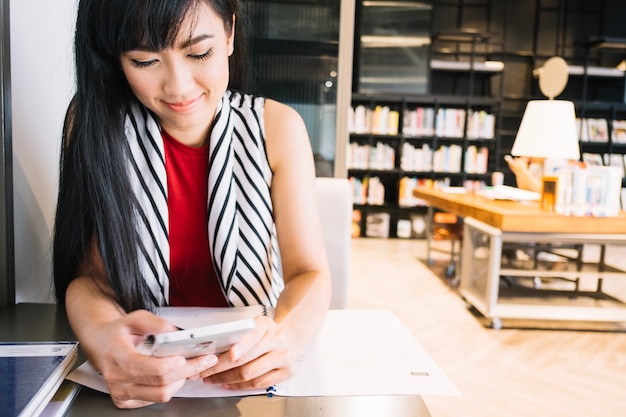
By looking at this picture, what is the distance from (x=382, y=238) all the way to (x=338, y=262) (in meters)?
4.86

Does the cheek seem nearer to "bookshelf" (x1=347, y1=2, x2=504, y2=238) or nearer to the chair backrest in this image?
the chair backrest

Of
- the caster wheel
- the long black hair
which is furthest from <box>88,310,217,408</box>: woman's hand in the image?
the caster wheel

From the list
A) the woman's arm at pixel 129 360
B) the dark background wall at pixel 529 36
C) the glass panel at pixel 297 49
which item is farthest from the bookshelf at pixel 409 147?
the woman's arm at pixel 129 360

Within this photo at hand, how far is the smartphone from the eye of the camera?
452mm

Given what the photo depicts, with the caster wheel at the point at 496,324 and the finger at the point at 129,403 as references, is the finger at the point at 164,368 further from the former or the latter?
the caster wheel at the point at 496,324

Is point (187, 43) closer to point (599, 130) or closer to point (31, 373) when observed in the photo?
point (31, 373)

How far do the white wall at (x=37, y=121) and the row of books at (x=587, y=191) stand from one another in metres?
2.56

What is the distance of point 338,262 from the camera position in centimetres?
134

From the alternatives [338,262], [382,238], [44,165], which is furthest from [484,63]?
[44,165]

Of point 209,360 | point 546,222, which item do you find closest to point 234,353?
point 209,360

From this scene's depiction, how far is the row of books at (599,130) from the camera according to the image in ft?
20.9

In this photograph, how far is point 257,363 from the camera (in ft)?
1.89

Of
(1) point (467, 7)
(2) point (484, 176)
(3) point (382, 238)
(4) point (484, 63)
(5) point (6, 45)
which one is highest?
(1) point (467, 7)

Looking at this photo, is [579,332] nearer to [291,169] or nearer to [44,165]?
[291,169]
